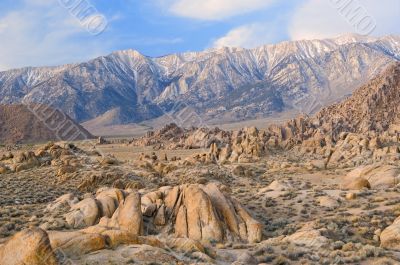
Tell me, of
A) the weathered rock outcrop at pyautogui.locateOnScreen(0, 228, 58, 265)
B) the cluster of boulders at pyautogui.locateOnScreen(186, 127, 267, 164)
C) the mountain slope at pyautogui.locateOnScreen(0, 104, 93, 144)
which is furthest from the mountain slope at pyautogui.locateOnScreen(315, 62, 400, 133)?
the weathered rock outcrop at pyautogui.locateOnScreen(0, 228, 58, 265)

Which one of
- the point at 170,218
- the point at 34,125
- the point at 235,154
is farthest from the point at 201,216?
the point at 34,125

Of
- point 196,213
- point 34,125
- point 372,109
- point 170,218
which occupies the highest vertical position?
point 34,125

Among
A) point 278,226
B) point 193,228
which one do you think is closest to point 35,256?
point 193,228

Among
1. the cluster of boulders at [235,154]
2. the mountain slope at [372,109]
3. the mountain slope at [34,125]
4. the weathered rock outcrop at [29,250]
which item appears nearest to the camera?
the weathered rock outcrop at [29,250]

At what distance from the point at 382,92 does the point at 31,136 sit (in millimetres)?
94617

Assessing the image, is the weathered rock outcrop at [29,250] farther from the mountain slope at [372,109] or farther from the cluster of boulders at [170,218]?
the mountain slope at [372,109]

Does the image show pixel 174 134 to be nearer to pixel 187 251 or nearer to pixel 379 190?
pixel 379 190

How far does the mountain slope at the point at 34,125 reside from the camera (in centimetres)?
13062

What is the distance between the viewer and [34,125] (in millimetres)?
136750

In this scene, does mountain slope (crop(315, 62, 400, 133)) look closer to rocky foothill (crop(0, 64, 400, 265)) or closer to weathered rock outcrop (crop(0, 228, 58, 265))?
rocky foothill (crop(0, 64, 400, 265))

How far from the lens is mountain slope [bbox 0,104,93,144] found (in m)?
131

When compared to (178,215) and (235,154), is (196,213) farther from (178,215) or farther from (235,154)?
(235,154)

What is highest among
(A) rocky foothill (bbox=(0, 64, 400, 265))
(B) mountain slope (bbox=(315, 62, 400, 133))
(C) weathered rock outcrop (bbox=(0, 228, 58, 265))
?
(B) mountain slope (bbox=(315, 62, 400, 133))

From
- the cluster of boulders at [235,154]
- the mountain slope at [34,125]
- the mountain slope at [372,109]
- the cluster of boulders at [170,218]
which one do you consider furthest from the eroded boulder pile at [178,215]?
the mountain slope at [34,125]
